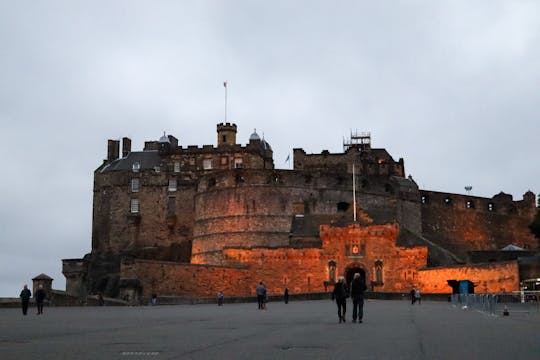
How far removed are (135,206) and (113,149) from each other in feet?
Result: 28.4

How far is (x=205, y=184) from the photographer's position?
55188 millimetres

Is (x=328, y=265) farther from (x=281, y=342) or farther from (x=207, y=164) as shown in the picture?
(x=281, y=342)

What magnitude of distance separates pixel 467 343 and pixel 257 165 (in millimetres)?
50321

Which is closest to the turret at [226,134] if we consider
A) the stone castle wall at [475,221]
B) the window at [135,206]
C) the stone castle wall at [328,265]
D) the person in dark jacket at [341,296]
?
the window at [135,206]

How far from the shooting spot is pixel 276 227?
173 ft

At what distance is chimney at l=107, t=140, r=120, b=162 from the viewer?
64.3 m

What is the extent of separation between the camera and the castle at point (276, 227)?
137ft

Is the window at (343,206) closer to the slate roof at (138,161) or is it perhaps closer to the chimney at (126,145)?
the slate roof at (138,161)

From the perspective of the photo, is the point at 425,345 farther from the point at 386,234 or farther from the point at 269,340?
the point at 386,234

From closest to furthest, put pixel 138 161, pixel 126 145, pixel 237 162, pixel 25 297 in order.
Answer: pixel 25 297 → pixel 237 162 → pixel 138 161 → pixel 126 145

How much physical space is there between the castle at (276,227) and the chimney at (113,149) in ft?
0.35

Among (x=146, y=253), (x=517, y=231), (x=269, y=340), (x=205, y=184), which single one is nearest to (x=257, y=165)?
(x=205, y=184)

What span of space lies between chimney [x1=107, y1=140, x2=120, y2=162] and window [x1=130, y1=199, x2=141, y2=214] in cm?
724

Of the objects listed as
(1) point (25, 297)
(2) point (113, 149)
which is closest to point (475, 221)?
(2) point (113, 149)
